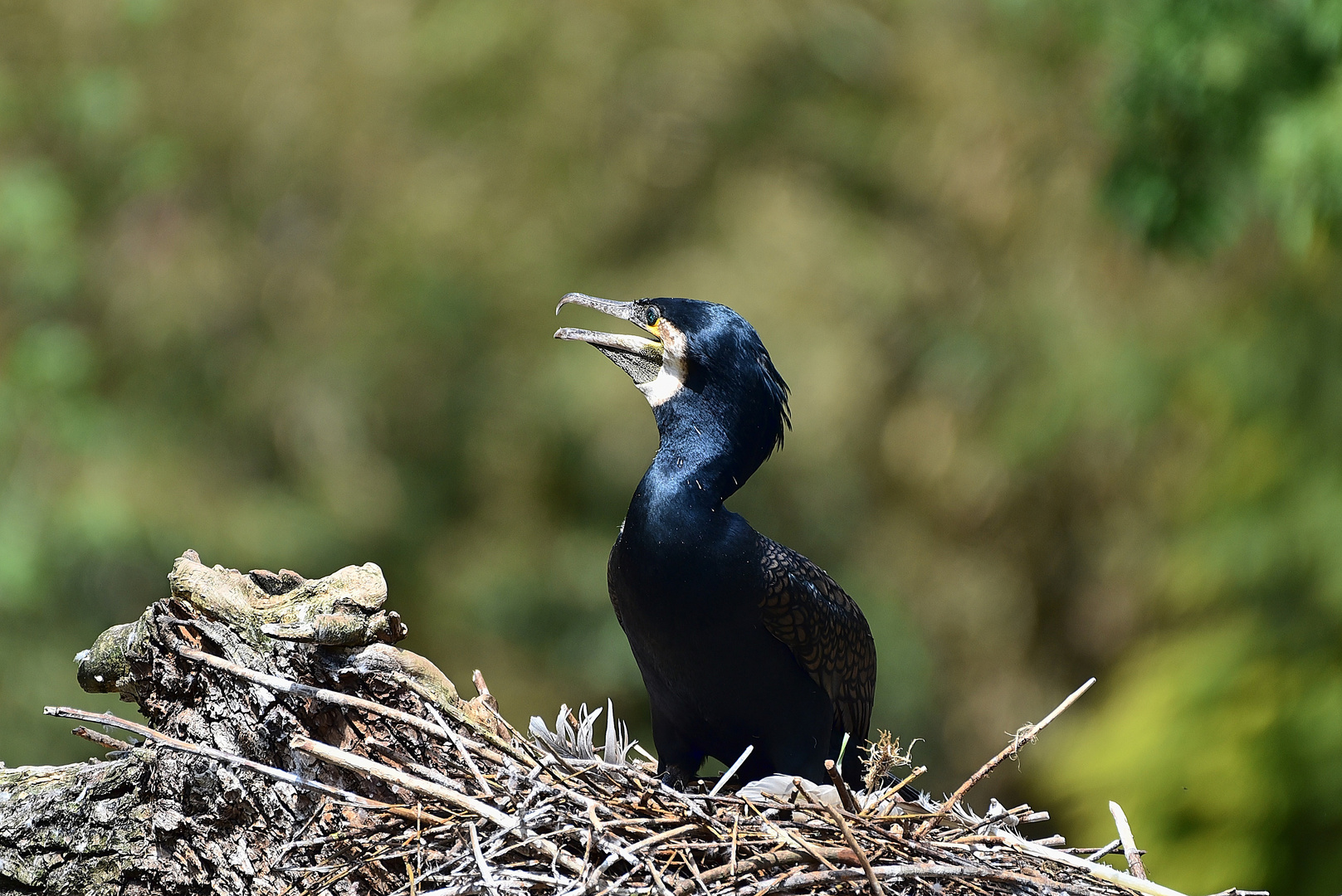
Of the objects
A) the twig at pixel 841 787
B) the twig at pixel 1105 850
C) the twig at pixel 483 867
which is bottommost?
the twig at pixel 483 867

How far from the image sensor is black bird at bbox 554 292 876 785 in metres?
3.16

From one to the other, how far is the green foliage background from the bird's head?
553 cm

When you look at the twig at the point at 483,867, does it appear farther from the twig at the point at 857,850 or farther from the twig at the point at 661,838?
the twig at the point at 857,850

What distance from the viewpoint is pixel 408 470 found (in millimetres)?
11688

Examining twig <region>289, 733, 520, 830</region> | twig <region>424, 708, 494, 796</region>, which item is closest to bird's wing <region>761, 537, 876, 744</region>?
twig <region>424, 708, 494, 796</region>

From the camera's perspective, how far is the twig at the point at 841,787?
2.57 metres

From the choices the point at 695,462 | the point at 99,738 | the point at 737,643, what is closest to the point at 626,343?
the point at 695,462

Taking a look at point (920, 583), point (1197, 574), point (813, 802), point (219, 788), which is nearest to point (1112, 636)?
point (920, 583)

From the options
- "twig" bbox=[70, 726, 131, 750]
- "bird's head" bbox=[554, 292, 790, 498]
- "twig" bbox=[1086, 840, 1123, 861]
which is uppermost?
"bird's head" bbox=[554, 292, 790, 498]

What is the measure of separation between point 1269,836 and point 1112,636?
17.2ft

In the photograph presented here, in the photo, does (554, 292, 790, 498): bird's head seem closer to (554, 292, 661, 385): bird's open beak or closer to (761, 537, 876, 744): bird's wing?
(554, 292, 661, 385): bird's open beak

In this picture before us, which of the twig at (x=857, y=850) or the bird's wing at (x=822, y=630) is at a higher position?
the bird's wing at (x=822, y=630)

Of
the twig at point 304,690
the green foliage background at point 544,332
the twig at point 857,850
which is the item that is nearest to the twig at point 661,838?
the twig at point 857,850

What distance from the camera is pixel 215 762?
262cm
